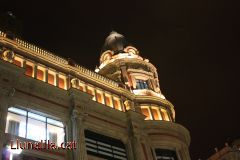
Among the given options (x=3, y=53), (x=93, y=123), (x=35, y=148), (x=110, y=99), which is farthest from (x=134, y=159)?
(x=3, y=53)

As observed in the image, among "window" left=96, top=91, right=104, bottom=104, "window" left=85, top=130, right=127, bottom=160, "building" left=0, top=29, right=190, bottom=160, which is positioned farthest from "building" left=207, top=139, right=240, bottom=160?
"window" left=96, top=91, right=104, bottom=104

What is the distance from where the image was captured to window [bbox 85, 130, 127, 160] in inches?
1260

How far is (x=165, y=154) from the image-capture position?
125 ft

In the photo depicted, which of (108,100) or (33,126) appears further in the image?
(108,100)

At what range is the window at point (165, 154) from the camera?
37537 millimetres

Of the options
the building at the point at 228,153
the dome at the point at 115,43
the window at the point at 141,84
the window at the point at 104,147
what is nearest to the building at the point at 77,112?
the window at the point at 104,147

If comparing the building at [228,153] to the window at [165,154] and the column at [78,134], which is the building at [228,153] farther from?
the column at [78,134]

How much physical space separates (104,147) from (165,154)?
8.09m

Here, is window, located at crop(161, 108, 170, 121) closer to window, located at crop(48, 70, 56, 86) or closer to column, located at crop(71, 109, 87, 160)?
column, located at crop(71, 109, 87, 160)

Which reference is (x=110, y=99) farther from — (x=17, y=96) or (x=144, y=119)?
(x=17, y=96)

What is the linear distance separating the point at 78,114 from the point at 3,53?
8.44m

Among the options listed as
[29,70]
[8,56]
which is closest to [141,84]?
[29,70]

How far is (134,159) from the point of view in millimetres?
33969

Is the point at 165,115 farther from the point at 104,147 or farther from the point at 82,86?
the point at 104,147
